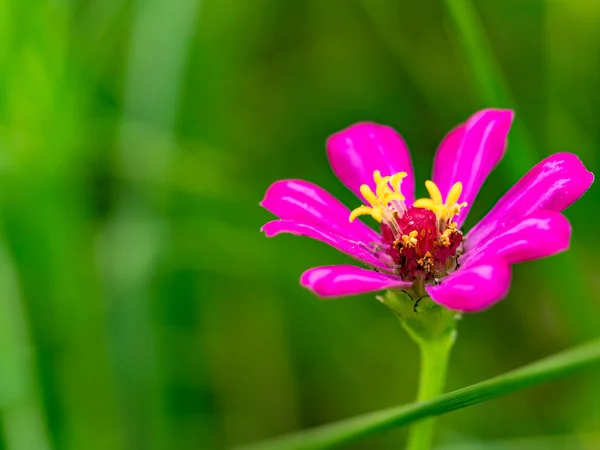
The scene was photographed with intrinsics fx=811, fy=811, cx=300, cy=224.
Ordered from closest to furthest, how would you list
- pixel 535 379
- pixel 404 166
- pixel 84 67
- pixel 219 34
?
pixel 535 379, pixel 404 166, pixel 84 67, pixel 219 34

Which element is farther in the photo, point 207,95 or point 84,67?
point 207,95

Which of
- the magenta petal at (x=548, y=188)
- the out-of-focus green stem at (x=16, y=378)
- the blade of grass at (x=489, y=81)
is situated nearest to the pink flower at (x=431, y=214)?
the magenta petal at (x=548, y=188)

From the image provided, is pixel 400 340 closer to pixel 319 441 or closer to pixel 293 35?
pixel 293 35

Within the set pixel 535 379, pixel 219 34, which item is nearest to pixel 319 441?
pixel 535 379

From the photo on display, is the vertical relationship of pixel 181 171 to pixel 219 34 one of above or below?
below

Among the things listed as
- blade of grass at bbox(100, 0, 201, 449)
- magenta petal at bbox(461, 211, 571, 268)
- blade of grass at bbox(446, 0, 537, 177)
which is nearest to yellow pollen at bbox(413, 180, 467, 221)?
magenta petal at bbox(461, 211, 571, 268)

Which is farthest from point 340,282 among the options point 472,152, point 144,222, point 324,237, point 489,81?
point 144,222

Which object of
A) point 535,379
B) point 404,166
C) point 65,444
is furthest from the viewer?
point 65,444

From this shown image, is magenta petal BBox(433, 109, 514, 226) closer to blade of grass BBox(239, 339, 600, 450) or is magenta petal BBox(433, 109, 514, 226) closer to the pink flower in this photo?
the pink flower

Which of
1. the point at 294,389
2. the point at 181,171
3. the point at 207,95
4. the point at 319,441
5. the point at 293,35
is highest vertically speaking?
the point at 293,35
